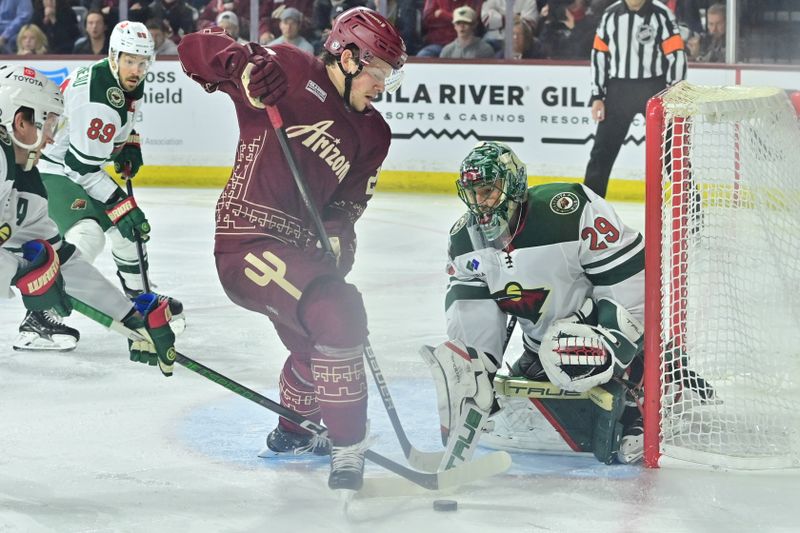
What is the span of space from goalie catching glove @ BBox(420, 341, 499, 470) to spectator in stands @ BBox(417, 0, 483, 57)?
5.20 m

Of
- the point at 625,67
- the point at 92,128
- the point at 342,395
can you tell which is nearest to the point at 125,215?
the point at 92,128

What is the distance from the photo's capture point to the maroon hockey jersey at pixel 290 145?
9.41 ft

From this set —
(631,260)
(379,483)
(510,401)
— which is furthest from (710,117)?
(379,483)

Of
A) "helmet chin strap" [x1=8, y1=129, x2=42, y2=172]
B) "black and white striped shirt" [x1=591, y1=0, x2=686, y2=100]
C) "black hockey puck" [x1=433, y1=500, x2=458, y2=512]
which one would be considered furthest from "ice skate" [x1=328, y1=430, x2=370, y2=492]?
"black and white striped shirt" [x1=591, y1=0, x2=686, y2=100]

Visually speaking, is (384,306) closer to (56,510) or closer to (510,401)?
(510,401)

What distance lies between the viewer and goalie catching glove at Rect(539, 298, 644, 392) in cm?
295

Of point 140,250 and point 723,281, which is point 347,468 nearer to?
point 723,281

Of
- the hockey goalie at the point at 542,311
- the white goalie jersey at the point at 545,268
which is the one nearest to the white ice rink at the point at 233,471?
the hockey goalie at the point at 542,311

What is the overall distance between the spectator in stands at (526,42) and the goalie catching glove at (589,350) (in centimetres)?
488

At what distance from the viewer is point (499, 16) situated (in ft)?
25.8

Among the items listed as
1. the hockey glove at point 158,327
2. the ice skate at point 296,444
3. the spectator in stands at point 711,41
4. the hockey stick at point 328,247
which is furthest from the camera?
the spectator in stands at point 711,41

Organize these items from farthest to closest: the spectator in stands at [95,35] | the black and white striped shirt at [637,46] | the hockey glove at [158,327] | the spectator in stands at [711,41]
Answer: the spectator in stands at [95,35], the spectator in stands at [711,41], the black and white striped shirt at [637,46], the hockey glove at [158,327]

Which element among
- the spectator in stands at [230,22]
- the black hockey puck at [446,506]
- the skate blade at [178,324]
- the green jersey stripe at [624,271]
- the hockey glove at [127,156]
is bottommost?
the black hockey puck at [446,506]

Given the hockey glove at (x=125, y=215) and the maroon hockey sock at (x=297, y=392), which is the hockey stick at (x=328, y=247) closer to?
the maroon hockey sock at (x=297, y=392)
